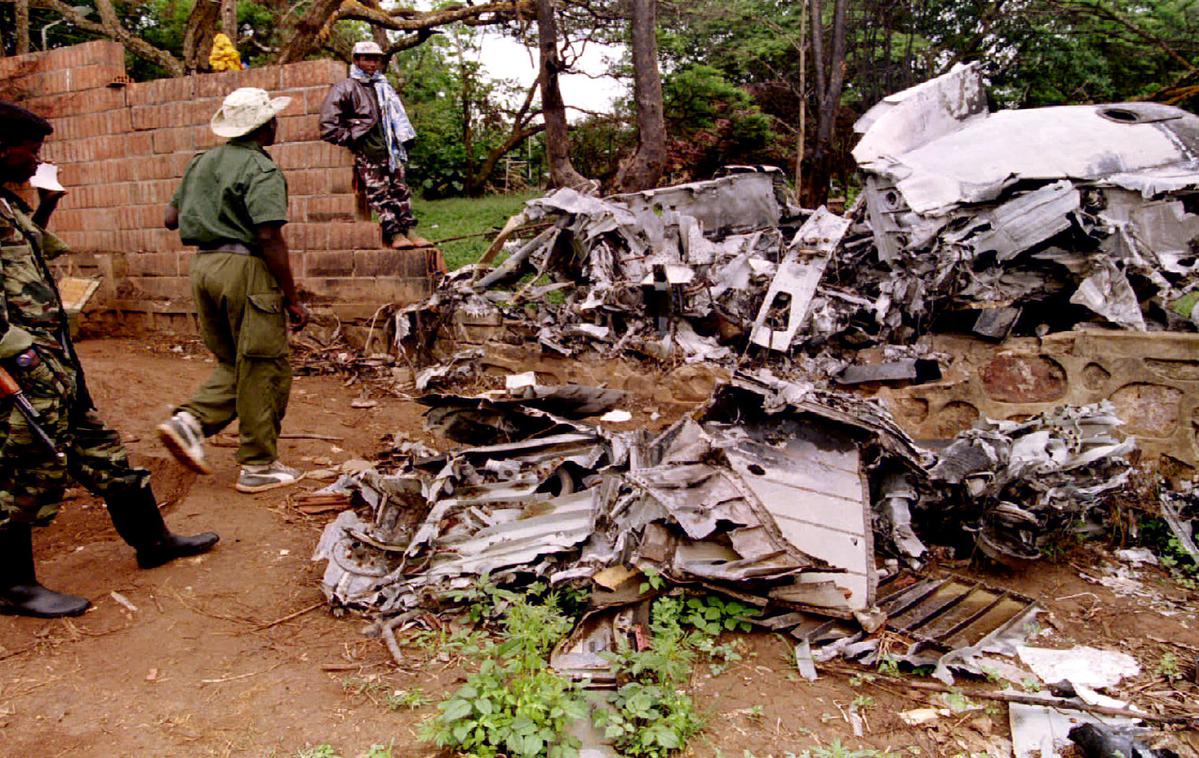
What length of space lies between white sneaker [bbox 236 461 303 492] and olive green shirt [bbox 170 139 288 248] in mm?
1169

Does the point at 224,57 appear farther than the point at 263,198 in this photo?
Yes

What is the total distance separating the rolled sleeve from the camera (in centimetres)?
369

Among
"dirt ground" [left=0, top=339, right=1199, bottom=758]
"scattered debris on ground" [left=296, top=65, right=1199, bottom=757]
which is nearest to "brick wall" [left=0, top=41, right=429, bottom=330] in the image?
"scattered debris on ground" [left=296, top=65, right=1199, bottom=757]

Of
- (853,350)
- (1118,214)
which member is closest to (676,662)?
(853,350)

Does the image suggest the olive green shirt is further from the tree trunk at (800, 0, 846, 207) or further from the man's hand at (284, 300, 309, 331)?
the tree trunk at (800, 0, 846, 207)

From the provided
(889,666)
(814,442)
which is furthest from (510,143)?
(889,666)

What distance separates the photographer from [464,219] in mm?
12422

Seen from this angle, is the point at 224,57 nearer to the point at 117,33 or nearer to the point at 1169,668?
the point at 117,33

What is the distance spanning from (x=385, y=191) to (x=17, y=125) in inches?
158

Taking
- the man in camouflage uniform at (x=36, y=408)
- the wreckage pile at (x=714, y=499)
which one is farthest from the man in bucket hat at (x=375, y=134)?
the man in camouflage uniform at (x=36, y=408)

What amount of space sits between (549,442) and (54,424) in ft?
6.45

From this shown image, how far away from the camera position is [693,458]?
3363 millimetres

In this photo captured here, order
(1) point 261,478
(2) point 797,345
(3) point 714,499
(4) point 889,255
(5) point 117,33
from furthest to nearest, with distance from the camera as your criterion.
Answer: (5) point 117,33, (4) point 889,255, (2) point 797,345, (1) point 261,478, (3) point 714,499

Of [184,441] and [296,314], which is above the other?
[296,314]
